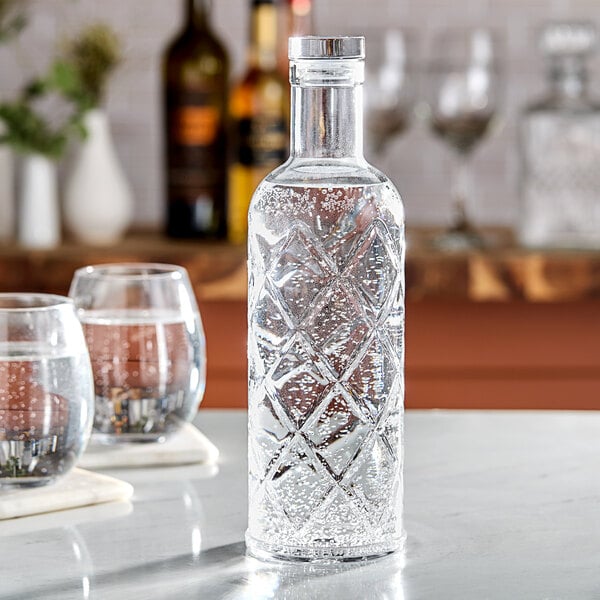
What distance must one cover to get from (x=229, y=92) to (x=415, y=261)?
19.4 inches

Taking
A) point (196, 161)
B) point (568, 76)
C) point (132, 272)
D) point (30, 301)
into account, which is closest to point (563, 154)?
point (568, 76)

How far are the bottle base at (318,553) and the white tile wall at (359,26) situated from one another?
1.97m

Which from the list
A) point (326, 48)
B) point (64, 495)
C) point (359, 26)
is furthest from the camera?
point (359, 26)

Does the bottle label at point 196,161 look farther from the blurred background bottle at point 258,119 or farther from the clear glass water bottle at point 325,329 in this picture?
the clear glass water bottle at point 325,329

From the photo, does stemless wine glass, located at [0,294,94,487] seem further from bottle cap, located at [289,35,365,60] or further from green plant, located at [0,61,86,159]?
green plant, located at [0,61,86,159]

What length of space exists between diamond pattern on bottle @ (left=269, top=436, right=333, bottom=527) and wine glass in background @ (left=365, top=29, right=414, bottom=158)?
1.64 meters

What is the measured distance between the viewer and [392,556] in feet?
2.43

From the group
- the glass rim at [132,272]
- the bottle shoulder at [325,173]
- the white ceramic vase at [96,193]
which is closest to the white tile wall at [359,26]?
the white ceramic vase at [96,193]

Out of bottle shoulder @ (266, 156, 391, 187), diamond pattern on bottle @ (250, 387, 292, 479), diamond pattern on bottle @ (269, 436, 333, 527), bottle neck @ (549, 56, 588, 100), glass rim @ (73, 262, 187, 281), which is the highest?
bottle neck @ (549, 56, 588, 100)

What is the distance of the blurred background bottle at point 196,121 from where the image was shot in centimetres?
234

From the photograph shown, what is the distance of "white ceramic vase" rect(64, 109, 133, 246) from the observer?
2.39m

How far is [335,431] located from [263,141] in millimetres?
1647

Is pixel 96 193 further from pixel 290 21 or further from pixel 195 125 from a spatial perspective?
pixel 290 21

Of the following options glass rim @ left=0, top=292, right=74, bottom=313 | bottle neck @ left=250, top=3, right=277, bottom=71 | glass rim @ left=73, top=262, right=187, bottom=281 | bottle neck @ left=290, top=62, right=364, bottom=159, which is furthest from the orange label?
Answer: bottle neck @ left=290, top=62, right=364, bottom=159
